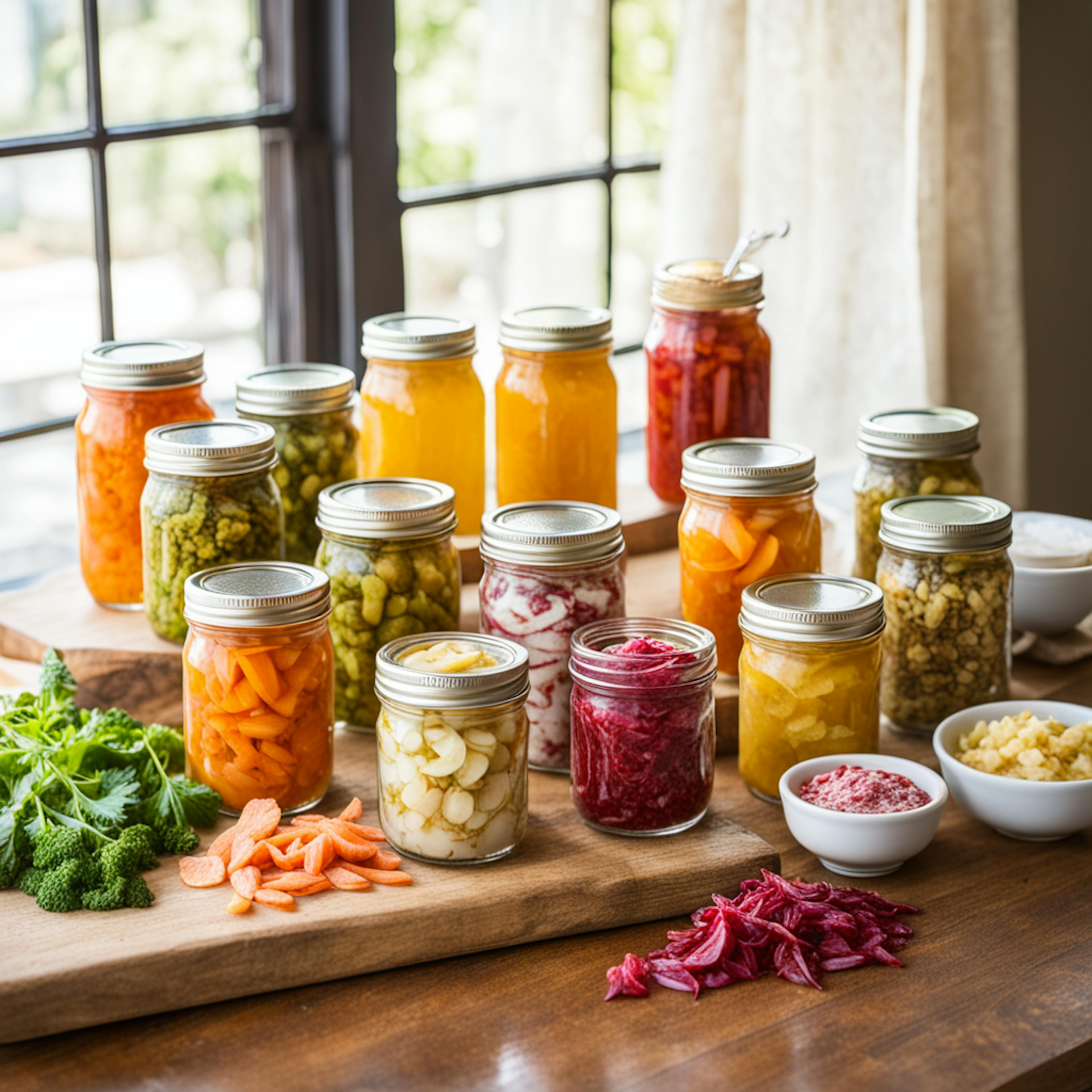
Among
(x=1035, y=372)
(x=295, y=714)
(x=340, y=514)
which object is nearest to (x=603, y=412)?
(x=340, y=514)

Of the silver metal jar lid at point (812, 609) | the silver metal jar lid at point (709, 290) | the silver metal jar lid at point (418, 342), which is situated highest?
the silver metal jar lid at point (709, 290)

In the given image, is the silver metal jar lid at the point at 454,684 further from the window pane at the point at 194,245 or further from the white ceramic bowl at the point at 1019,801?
the window pane at the point at 194,245

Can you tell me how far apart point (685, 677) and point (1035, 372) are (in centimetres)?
171

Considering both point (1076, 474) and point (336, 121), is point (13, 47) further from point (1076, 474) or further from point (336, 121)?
point (1076, 474)

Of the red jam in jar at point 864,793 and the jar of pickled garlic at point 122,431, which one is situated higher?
the jar of pickled garlic at point 122,431

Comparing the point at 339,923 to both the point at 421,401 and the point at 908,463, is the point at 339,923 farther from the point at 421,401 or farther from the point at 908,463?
the point at 908,463

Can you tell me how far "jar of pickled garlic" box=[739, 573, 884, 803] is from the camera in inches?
51.9

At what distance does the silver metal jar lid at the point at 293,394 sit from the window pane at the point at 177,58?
431 millimetres

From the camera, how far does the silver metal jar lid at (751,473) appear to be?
4.68 ft

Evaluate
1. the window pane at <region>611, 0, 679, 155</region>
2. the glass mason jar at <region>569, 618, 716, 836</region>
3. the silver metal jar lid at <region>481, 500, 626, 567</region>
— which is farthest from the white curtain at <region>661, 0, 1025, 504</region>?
the glass mason jar at <region>569, 618, 716, 836</region>

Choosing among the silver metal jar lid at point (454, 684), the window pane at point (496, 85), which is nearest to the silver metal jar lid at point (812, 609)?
the silver metal jar lid at point (454, 684)

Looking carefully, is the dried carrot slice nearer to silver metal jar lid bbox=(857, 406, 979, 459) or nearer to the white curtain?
silver metal jar lid bbox=(857, 406, 979, 459)

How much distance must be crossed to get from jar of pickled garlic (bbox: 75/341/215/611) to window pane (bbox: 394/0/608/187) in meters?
0.62

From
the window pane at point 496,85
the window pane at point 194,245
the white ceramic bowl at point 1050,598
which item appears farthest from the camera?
the window pane at point 496,85
